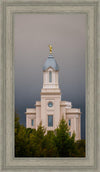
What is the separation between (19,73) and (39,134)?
0.77 metres

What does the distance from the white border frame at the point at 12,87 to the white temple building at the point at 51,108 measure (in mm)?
287

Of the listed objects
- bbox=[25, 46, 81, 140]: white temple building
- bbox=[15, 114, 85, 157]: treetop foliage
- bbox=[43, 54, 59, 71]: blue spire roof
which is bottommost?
bbox=[15, 114, 85, 157]: treetop foliage

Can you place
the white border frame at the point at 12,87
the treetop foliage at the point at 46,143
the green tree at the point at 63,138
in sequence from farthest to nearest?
the green tree at the point at 63,138 → the treetop foliage at the point at 46,143 → the white border frame at the point at 12,87

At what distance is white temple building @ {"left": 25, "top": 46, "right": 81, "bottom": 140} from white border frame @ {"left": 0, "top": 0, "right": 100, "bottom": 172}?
0.94 ft

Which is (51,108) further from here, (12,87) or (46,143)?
(12,87)

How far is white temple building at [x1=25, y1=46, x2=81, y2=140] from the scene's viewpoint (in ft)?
11.0

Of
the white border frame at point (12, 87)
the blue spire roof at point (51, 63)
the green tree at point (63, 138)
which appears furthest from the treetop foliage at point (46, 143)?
the blue spire roof at point (51, 63)

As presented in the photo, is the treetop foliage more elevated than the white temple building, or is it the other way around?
the white temple building

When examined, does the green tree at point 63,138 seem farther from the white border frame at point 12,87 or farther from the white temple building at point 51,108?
the white border frame at point 12,87

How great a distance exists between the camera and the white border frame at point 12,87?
3.06 meters

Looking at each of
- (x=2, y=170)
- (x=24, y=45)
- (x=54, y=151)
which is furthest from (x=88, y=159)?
(x=24, y=45)

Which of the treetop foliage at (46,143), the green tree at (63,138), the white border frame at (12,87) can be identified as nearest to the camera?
the white border frame at (12,87)

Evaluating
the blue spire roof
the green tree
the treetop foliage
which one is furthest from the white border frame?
the blue spire roof

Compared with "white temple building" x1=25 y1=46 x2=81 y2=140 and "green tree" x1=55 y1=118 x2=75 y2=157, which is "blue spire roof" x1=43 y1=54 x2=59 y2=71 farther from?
"green tree" x1=55 y1=118 x2=75 y2=157
